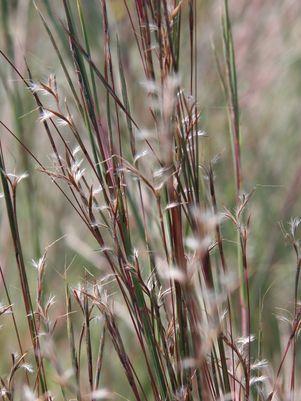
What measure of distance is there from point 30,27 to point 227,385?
1.67 m

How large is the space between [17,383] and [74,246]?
0.29 meters

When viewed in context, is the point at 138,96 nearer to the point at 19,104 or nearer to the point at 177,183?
the point at 19,104

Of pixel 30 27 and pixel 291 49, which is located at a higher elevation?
pixel 30 27

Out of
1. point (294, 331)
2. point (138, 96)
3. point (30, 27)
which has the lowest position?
point (294, 331)

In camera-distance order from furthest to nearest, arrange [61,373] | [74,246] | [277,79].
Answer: [277,79], [74,246], [61,373]

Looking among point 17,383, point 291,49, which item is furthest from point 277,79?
point 17,383

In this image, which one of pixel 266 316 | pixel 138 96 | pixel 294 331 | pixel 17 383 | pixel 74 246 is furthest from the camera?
pixel 138 96

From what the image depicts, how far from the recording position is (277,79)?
221 cm

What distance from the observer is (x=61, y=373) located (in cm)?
66

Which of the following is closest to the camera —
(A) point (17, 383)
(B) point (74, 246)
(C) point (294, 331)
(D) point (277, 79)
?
(C) point (294, 331)

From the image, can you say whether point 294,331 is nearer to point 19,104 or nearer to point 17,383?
point 19,104

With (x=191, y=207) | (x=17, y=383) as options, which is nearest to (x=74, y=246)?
(x=17, y=383)

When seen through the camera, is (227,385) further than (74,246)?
No

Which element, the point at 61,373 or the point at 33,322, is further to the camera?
the point at 33,322
